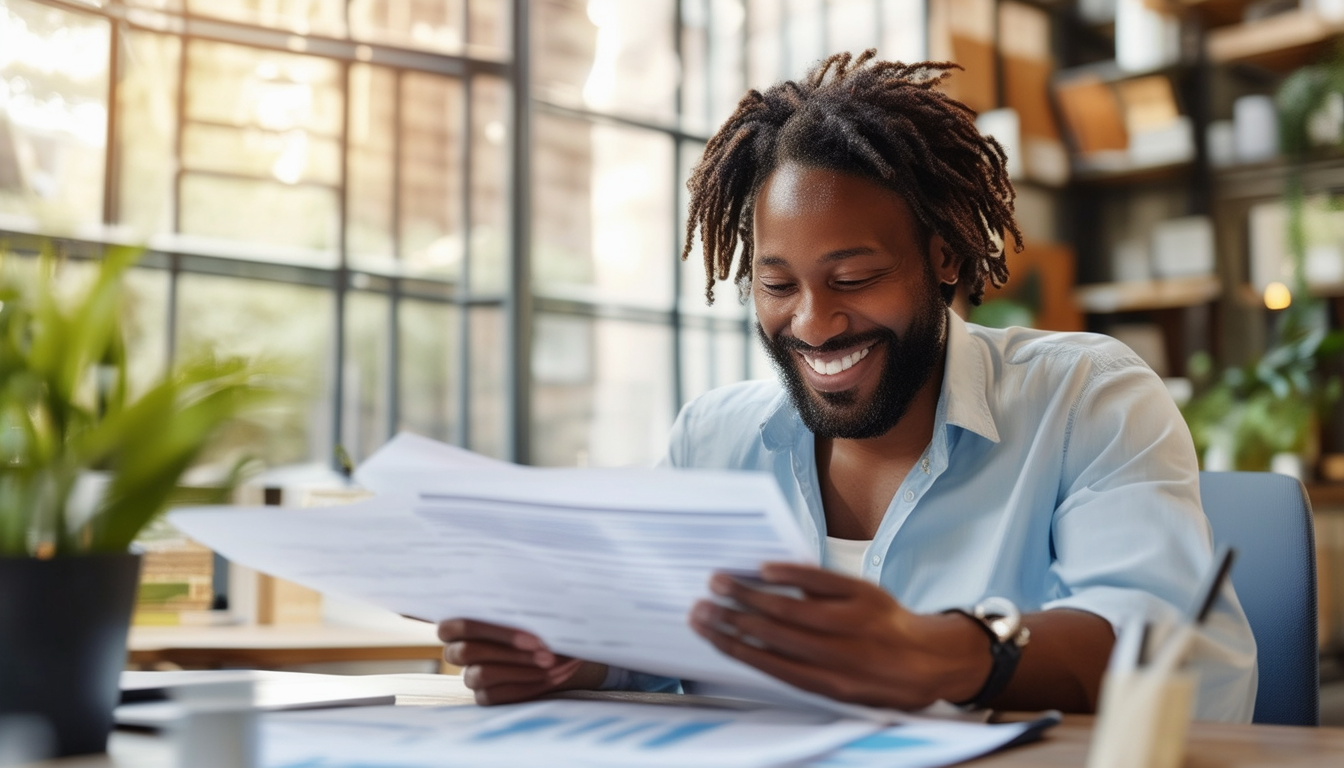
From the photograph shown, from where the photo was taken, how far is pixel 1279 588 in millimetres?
1125

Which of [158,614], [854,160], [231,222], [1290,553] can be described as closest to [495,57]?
[231,222]

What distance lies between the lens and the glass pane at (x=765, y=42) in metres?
4.98

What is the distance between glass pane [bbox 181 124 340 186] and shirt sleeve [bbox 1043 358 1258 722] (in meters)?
2.82

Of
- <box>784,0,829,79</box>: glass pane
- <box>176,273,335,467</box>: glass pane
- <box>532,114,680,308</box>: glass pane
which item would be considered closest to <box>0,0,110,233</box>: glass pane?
<box>176,273,335,467</box>: glass pane

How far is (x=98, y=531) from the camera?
2.16 feet

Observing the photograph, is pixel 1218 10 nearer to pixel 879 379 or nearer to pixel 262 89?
pixel 262 89

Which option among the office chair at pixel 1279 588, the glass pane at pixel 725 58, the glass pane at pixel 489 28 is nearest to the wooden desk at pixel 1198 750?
the office chair at pixel 1279 588

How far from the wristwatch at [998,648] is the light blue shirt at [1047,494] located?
139 millimetres

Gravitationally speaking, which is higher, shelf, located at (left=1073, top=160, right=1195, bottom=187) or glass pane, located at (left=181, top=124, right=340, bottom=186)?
shelf, located at (left=1073, top=160, right=1195, bottom=187)

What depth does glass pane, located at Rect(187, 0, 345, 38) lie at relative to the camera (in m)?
3.44

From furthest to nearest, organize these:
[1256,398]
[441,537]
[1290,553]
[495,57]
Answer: [1256,398], [495,57], [1290,553], [441,537]

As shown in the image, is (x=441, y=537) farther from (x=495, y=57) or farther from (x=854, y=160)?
(x=495, y=57)

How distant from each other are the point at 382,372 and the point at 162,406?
10.5 feet

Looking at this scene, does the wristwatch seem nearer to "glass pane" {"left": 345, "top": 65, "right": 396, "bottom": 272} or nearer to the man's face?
the man's face
